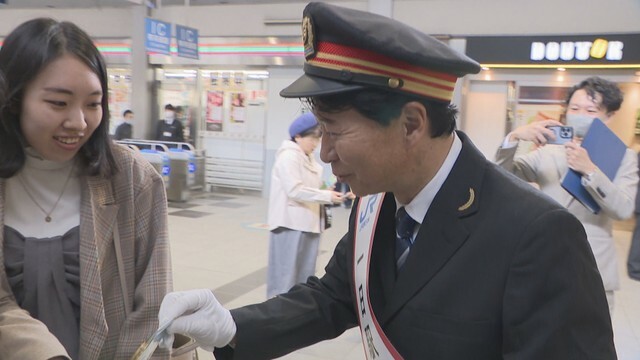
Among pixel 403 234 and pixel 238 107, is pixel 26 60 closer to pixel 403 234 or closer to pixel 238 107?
pixel 403 234

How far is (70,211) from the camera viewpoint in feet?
5.09

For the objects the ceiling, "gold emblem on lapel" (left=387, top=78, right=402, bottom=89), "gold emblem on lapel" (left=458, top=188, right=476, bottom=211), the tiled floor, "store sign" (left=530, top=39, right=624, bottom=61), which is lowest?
the tiled floor

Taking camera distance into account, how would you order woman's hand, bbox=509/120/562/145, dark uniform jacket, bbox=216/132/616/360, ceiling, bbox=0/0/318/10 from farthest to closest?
ceiling, bbox=0/0/318/10, woman's hand, bbox=509/120/562/145, dark uniform jacket, bbox=216/132/616/360

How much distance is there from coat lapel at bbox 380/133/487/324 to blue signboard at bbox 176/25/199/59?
1016cm

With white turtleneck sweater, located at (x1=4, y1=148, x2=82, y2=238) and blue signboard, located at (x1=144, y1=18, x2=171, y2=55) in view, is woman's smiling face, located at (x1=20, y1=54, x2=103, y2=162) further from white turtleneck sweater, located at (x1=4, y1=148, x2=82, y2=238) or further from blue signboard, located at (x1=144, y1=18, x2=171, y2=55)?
blue signboard, located at (x1=144, y1=18, x2=171, y2=55)

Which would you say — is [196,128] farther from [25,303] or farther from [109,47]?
[25,303]

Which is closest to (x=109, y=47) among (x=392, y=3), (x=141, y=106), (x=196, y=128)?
(x=141, y=106)

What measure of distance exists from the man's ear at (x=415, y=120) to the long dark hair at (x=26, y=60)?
0.92 m

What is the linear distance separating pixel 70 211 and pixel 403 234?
37.8 inches

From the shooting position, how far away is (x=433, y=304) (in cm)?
109

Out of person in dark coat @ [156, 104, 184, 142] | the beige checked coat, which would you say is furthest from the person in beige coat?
person in dark coat @ [156, 104, 184, 142]

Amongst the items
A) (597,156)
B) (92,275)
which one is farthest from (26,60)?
(597,156)

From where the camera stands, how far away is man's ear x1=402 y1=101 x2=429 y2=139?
1114mm

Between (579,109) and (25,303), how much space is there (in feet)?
8.34
